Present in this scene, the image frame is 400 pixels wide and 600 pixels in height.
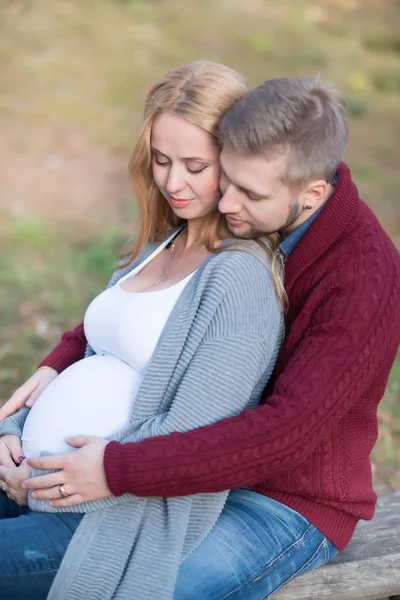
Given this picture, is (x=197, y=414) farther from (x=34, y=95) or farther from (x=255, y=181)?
(x=34, y=95)

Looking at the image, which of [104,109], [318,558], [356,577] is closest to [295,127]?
[318,558]

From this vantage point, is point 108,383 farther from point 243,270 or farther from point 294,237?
point 294,237

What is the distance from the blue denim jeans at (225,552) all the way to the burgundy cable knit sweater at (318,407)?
0.07 metres

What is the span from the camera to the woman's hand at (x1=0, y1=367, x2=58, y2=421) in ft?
8.70

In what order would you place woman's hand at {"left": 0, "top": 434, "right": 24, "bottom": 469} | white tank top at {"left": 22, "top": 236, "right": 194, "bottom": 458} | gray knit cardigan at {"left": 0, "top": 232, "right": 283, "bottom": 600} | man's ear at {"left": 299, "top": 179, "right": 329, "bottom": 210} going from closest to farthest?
gray knit cardigan at {"left": 0, "top": 232, "right": 283, "bottom": 600}
man's ear at {"left": 299, "top": 179, "right": 329, "bottom": 210}
white tank top at {"left": 22, "top": 236, "right": 194, "bottom": 458}
woman's hand at {"left": 0, "top": 434, "right": 24, "bottom": 469}

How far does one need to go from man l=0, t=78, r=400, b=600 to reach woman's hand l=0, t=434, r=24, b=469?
19 centimetres

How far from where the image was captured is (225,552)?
6.88 ft

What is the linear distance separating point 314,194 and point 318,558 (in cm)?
100

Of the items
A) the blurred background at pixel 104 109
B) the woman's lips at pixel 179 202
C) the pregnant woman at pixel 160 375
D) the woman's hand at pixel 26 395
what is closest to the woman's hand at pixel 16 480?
the pregnant woman at pixel 160 375

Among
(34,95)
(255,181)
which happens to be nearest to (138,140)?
(255,181)

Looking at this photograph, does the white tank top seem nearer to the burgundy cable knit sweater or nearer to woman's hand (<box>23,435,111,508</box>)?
woman's hand (<box>23,435,111,508</box>)

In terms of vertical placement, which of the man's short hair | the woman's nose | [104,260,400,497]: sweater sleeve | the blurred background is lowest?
the blurred background

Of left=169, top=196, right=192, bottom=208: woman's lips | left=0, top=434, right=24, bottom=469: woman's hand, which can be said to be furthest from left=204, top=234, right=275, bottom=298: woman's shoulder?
left=0, top=434, right=24, bottom=469: woman's hand

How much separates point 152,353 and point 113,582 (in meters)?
0.60
